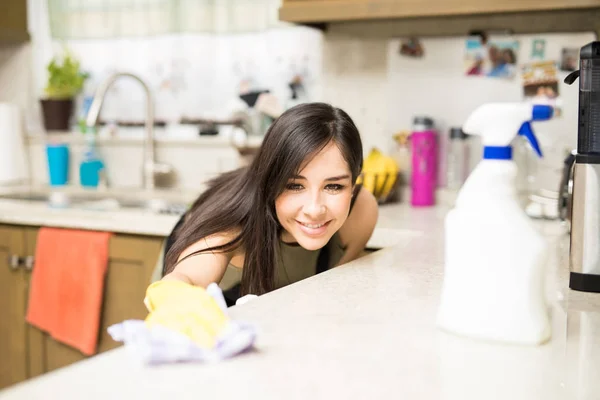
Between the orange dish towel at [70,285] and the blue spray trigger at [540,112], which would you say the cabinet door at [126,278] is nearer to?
the orange dish towel at [70,285]

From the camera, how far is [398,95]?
2.48 metres

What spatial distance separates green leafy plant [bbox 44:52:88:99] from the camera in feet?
9.82

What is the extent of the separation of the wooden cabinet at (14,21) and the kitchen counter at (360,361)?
241 cm

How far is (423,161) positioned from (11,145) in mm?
1763

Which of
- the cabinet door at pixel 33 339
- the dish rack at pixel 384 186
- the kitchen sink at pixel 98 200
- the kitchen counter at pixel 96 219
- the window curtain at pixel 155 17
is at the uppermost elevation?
the window curtain at pixel 155 17

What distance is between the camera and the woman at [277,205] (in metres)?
1.26

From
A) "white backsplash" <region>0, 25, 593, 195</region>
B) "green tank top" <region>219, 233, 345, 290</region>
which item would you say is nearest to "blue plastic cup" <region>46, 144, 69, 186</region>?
"white backsplash" <region>0, 25, 593, 195</region>

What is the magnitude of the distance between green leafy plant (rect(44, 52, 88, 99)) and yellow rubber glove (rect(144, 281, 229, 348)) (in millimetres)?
2398

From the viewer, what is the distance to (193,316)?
2.53 ft

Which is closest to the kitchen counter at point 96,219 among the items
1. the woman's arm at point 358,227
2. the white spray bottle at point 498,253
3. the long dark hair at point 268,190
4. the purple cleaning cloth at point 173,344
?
the woman's arm at point 358,227

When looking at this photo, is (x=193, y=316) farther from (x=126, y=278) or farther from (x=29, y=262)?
(x=29, y=262)

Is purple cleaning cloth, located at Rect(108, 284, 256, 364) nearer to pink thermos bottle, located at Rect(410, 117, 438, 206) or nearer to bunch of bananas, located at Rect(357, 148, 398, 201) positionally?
bunch of bananas, located at Rect(357, 148, 398, 201)

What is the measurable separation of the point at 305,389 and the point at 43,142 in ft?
8.96

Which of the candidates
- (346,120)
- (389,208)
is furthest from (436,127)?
(346,120)
